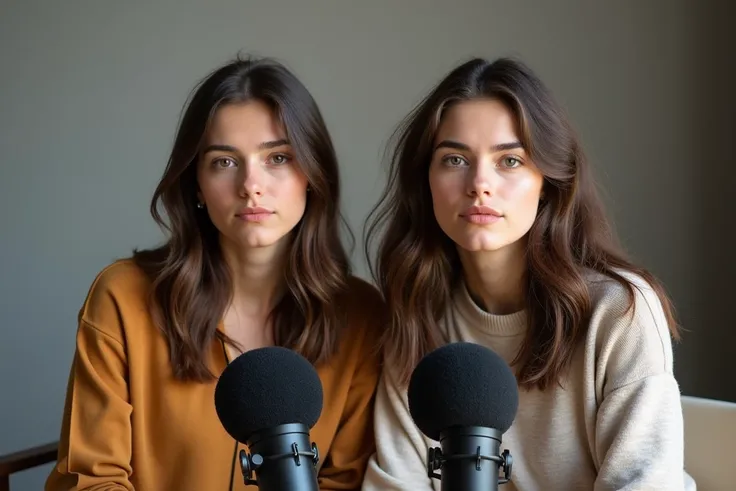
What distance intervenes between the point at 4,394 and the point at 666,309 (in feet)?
5.96

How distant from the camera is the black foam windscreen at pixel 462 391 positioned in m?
1.00

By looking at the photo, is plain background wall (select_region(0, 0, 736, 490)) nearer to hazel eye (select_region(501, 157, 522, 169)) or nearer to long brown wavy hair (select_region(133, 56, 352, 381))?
long brown wavy hair (select_region(133, 56, 352, 381))

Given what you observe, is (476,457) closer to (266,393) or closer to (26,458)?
(266,393)

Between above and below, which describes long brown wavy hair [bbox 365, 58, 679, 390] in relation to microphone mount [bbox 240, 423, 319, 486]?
above

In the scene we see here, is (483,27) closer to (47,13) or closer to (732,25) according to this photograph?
(732,25)

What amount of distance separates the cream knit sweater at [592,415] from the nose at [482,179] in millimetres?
240

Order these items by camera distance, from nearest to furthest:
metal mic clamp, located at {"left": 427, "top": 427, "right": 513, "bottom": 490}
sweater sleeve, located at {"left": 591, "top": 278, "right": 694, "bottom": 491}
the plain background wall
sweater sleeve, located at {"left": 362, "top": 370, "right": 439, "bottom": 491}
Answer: metal mic clamp, located at {"left": 427, "top": 427, "right": 513, "bottom": 490}, sweater sleeve, located at {"left": 591, "top": 278, "right": 694, "bottom": 491}, sweater sleeve, located at {"left": 362, "top": 370, "right": 439, "bottom": 491}, the plain background wall

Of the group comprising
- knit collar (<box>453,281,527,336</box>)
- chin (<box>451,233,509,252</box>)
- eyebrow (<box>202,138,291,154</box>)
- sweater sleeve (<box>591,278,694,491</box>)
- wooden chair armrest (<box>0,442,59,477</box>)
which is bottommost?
wooden chair armrest (<box>0,442,59,477</box>)

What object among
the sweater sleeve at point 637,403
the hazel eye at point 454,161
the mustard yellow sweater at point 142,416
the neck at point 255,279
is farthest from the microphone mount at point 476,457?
the neck at point 255,279

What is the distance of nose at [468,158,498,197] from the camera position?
4.73ft

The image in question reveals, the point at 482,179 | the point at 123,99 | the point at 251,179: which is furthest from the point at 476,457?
the point at 123,99

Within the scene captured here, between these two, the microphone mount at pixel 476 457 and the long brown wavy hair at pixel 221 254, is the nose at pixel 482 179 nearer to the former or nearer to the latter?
the long brown wavy hair at pixel 221 254

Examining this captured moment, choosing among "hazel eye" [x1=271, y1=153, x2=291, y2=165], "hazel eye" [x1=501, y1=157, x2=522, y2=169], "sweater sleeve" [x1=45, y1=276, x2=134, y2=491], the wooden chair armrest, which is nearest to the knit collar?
"hazel eye" [x1=501, y1=157, x2=522, y2=169]

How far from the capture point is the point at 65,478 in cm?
161
